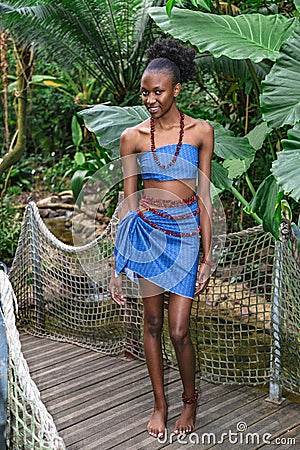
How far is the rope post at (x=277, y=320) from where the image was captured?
2.67 m

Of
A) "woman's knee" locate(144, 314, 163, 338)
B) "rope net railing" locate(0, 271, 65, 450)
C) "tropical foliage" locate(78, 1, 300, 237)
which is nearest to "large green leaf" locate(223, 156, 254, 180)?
"tropical foliage" locate(78, 1, 300, 237)

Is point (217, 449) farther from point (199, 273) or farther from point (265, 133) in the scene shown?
point (265, 133)

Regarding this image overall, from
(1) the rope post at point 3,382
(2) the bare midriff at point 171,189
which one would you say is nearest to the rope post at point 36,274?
(2) the bare midriff at point 171,189

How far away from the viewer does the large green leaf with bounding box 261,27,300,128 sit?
263cm

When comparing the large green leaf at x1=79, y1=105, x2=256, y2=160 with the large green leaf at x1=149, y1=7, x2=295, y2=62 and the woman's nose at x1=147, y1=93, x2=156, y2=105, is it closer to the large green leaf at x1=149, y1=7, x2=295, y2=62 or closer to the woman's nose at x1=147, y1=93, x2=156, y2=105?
the large green leaf at x1=149, y1=7, x2=295, y2=62

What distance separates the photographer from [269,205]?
2.86 m

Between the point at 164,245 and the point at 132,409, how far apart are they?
0.75 m

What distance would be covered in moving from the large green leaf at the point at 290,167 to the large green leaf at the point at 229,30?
59cm

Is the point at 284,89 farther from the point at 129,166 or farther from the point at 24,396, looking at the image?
the point at 24,396

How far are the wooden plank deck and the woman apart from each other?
29 cm

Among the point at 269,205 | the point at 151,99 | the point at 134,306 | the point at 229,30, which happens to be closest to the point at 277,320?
the point at 269,205

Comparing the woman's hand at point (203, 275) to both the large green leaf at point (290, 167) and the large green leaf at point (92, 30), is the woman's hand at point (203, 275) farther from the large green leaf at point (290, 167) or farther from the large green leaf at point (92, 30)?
the large green leaf at point (92, 30)

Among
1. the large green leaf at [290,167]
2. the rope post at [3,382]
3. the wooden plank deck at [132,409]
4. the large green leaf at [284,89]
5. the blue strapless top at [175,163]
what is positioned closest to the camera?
the rope post at [3,382]

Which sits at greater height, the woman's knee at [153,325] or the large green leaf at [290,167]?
the large green leaf at [290,167]
